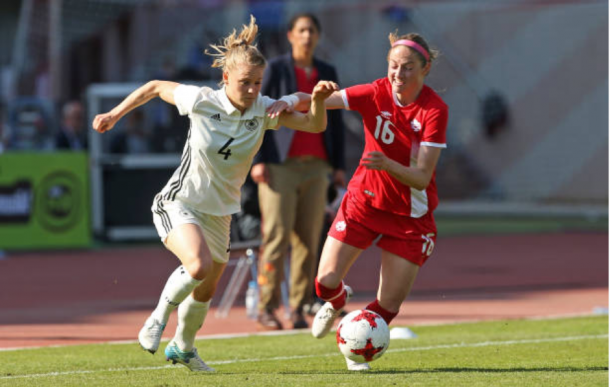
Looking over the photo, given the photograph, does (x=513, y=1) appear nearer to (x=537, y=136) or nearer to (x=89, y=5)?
(x=537, y=136)

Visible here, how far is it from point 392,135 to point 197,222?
1.35 metres

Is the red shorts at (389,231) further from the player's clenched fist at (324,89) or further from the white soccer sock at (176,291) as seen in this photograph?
the white soccer sock at (176,291)

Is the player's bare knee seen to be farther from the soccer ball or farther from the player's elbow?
the player's elbow

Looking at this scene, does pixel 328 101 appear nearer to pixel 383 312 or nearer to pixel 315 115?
pixel 315 115

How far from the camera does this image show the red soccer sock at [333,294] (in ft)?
23.8

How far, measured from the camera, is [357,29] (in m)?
28.5

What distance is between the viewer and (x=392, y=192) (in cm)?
714

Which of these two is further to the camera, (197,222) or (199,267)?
(197,222)

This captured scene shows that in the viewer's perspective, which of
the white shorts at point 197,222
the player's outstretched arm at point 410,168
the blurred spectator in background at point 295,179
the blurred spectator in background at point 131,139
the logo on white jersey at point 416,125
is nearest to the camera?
the player's outstretched arm at point 410,168

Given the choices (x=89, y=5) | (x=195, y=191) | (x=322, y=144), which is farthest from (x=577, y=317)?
(x=89, y=5)

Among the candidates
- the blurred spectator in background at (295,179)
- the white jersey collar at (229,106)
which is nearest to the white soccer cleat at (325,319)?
the white jersey collar at (229,106)

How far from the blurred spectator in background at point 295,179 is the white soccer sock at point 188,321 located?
2.53 meters

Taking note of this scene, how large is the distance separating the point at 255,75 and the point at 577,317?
4840 millimetres

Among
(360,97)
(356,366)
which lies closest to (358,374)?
(356,366)
